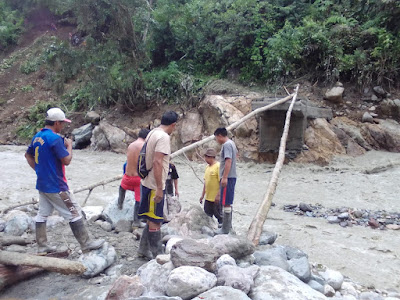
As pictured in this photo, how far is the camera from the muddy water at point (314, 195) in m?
4.59

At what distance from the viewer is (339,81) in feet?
39.7

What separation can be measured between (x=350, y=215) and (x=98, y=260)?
15.4 ft

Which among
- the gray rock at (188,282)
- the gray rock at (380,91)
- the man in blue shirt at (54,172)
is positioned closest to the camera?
the gray rock at (188,282)

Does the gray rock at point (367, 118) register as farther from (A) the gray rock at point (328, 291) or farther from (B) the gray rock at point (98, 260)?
(B) the gray rock at point (98, 260)

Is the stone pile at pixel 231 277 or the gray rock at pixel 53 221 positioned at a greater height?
the stone pile at pixel 231 277

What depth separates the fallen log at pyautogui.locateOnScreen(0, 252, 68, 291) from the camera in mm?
3117

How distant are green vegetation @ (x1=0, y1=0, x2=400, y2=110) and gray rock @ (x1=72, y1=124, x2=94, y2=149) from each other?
1.31 meters

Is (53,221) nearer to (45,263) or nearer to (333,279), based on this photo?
(45,263)

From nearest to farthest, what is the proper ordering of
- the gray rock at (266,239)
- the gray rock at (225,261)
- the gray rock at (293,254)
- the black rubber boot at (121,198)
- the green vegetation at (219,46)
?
1. the gray rock at (225,261)
2. the gray rock at (293,254)
3. the gray rock at (266,239)
4. the black rubber boot at (121,198)
5. the green vegetation at (219,46)

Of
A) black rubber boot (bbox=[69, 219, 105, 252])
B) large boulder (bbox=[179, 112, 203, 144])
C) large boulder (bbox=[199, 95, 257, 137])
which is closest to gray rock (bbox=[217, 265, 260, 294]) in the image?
black rubber boot (bbox=[69, 219, 105, 252])

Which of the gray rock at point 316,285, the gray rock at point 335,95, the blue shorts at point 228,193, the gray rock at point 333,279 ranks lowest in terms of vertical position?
the gray rock at point 333,279

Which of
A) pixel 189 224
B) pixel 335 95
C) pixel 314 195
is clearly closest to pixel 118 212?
pixel 189 224

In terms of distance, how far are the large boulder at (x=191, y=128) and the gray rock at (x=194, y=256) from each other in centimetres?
898

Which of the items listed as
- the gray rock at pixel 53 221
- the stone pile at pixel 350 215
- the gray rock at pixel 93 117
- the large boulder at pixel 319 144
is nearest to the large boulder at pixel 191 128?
the large boulder at pixel 319 144
